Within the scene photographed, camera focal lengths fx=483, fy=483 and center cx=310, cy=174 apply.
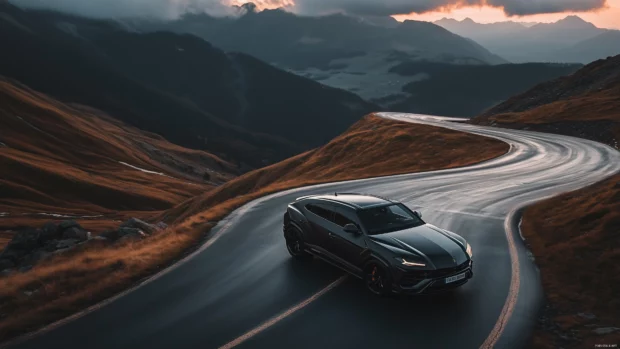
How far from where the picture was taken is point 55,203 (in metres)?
91.5

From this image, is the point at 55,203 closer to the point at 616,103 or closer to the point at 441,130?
the point at 441,130

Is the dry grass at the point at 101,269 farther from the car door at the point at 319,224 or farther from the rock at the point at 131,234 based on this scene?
the car door at the point at 319,224

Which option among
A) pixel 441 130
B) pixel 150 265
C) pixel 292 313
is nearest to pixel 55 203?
pixel 441 130

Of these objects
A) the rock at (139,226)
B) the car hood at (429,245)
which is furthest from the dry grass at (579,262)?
the rock at (139,226)

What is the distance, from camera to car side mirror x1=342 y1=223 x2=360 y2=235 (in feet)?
44.9

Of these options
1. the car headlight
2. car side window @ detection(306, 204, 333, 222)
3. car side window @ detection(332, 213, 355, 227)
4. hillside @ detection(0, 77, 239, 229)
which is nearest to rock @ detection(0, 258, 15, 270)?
car side window @ detection(306, 204, 333, 222)

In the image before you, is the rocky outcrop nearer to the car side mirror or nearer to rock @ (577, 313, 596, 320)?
the car side mirror

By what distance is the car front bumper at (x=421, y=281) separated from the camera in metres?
12.1

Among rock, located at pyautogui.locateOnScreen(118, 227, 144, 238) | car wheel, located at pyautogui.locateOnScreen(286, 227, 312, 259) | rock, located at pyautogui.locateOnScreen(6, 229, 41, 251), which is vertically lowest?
rock, located at pyautogui.locateOnScreen(6, 229, 41, 251)

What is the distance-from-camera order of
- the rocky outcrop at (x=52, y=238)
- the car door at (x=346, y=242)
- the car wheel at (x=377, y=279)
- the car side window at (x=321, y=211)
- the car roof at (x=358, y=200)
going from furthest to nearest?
the rocky outcrop at (x=52, y=238) → the car side window at (x=321, y=211) → the car roof at (x=358, y=200) → the car door at (x=346, y=242) → the car wheel at (x=377, y=279)

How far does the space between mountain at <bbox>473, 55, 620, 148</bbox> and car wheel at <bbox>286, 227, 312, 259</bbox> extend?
4731cm

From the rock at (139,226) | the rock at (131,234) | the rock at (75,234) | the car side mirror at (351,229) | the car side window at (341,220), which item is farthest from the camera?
the rock at (75,234)

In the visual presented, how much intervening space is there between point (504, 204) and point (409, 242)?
1392cm

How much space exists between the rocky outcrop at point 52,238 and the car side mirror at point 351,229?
12.1 metres
